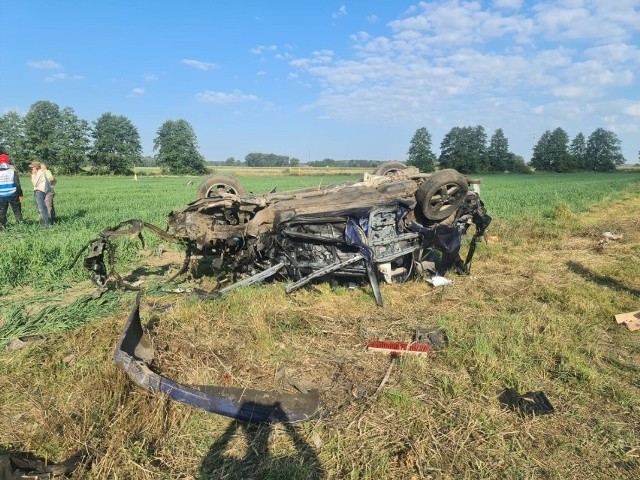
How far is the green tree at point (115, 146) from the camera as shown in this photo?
210 feet

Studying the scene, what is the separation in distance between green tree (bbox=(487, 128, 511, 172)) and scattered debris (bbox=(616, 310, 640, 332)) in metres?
70.4

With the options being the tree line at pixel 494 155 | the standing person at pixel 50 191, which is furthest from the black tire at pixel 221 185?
the tree line at pixel 494 155

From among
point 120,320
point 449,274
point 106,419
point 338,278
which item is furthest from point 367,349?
point 449,274

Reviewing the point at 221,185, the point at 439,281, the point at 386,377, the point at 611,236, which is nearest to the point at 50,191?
the point at 221,185

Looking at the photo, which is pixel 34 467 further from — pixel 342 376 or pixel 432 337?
pixel 432 337

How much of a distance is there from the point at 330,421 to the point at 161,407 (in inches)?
46.0

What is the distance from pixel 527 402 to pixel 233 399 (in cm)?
218

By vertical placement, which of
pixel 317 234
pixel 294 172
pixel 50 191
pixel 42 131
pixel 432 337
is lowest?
pixel 432 337

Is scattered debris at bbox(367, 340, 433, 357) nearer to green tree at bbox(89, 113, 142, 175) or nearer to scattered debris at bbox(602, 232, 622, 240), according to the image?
scattered debris at bbox(602, 232, 622, 240)

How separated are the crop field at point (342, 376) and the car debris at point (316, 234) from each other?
36 centimetres

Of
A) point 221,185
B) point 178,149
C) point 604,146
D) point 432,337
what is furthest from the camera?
point 604,146

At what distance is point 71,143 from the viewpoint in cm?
6159

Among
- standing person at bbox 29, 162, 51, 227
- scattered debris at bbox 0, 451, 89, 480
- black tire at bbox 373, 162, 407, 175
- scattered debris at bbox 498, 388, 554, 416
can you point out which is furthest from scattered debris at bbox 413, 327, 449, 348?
standing person at bbox 29, 162, 51, 227

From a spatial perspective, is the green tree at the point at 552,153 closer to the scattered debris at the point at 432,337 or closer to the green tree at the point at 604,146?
the green tree at the point at 604,146
